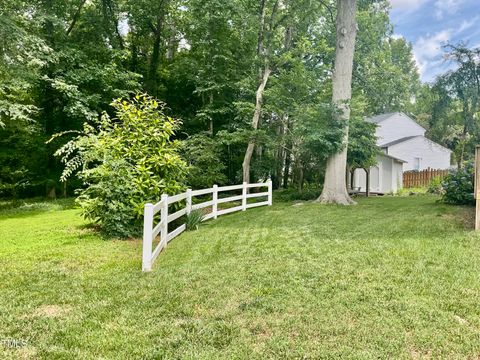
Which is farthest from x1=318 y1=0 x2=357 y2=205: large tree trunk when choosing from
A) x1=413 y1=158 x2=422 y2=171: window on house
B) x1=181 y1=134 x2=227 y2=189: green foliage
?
x1=413 y1=158 x2=422 y2=171: window on house

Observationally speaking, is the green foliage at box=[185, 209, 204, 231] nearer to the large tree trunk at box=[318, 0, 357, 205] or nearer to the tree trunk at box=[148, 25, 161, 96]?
the large tree trunk at box=[318, 0, 357, 205]

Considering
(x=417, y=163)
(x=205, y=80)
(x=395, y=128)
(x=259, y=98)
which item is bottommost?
(x=417, y=163)

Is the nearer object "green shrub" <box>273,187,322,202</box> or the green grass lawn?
the green grass lawn

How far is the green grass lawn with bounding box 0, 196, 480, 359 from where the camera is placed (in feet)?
9.00

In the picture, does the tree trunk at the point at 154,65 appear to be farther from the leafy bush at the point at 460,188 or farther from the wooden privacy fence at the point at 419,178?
the wooden privacy fence at the point at 419,178

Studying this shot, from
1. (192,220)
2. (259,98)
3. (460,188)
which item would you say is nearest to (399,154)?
(259,98)

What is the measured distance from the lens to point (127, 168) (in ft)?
24.4

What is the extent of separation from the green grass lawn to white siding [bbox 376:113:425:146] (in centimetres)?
2113

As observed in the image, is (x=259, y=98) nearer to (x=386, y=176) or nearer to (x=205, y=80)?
(x=205, y=80)

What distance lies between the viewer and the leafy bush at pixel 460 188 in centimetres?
1083

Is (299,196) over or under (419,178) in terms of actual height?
under

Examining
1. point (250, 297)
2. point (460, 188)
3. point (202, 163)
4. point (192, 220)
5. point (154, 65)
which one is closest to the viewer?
point (250, 297)

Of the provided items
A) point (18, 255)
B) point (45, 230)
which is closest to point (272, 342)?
point (18, 255)

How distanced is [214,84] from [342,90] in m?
6.22
